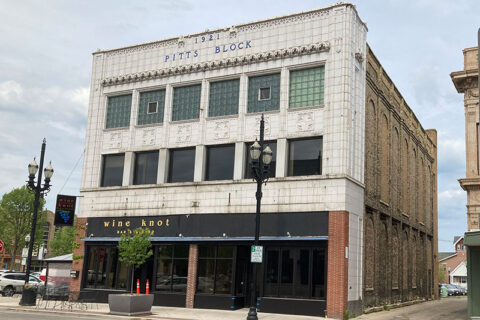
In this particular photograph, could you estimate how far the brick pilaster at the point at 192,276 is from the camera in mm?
28481

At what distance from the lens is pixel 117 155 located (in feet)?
110

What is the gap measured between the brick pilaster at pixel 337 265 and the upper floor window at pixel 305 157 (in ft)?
8.69

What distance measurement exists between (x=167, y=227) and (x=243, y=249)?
15.1 ft

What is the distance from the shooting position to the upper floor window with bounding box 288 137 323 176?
89.2 ft

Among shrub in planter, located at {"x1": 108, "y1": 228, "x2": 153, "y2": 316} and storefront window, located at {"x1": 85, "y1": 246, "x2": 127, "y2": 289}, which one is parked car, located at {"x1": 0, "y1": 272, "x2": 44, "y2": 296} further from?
shrub in planter, located at {"x1": 108, "y1": 228, "x2": 153, "y2": 316}

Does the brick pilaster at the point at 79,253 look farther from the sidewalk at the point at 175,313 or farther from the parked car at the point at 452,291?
the parked car at the point at 452,291

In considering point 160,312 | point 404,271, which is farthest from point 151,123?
point 404,271

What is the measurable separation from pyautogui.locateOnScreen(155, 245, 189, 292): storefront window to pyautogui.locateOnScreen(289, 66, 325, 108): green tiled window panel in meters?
10.0

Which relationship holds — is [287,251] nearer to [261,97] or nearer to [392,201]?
[261,97]

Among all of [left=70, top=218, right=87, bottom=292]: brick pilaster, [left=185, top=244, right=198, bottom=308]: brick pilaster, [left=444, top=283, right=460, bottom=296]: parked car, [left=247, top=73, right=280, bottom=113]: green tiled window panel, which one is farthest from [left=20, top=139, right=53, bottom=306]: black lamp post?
[left=444, top=283, right=460, bottom=296]: parked car

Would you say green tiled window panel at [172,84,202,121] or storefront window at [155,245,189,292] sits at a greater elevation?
green tiled window panel at [172,84,202,121]

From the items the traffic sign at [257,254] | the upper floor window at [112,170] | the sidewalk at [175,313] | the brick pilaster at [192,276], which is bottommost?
the sidewalk at [175,313]

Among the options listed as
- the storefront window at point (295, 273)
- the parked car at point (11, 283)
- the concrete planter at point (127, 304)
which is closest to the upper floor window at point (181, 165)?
the storefront window at point (295, 273)

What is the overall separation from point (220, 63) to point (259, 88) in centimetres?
285
